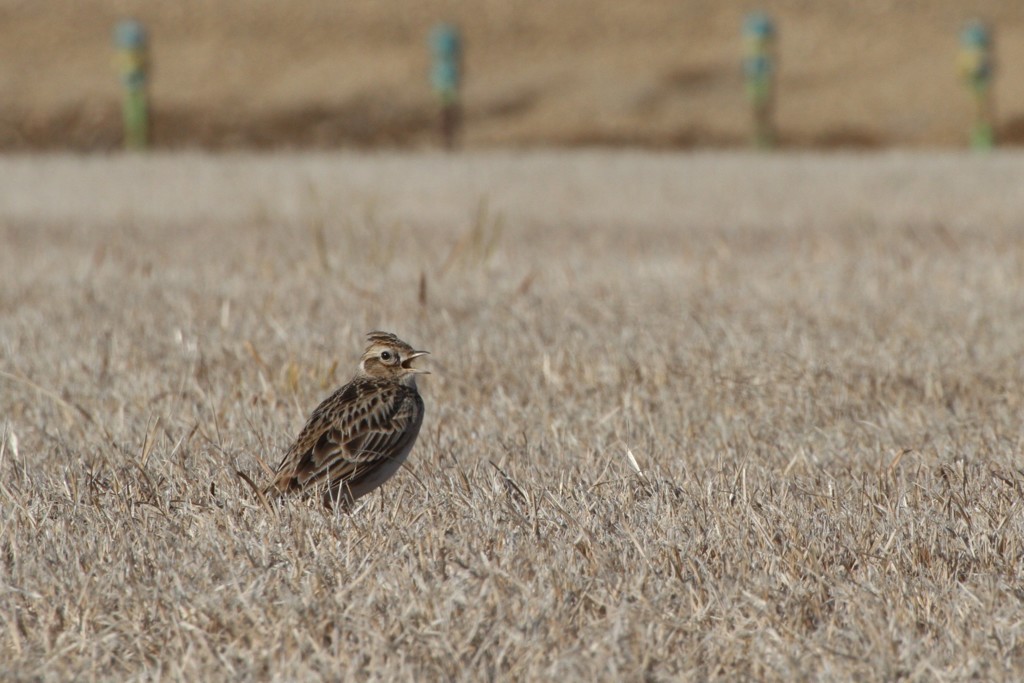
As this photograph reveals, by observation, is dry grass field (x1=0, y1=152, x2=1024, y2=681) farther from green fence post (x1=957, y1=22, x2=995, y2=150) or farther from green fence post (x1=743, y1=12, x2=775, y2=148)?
green fence post (x1=743, y1=12, x2=775, y2=148)

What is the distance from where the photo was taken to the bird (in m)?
3.24

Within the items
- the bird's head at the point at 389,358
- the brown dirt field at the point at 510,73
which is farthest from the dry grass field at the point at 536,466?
the brown dirt field at the point at 510,73

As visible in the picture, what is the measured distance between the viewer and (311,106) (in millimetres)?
25844

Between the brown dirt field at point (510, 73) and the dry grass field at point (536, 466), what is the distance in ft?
55.7

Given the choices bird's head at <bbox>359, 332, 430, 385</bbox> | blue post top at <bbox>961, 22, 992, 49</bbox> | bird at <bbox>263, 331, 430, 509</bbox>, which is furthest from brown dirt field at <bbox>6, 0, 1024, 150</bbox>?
bird at <bbox>263, 331, 430, 509</bbox>

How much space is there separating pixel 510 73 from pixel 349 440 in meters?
25.8

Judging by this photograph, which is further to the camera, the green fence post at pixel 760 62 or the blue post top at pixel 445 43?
the green fence post at pixel 760 62

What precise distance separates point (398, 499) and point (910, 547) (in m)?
1.04

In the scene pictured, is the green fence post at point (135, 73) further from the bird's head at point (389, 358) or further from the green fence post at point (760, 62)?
the bird's head at point (389, 358)

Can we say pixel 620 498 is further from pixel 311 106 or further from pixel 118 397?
pixel 311 106

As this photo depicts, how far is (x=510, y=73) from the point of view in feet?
93.6

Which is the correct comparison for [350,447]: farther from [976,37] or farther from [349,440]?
[976,37]

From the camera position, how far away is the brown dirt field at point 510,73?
24734 millimetres

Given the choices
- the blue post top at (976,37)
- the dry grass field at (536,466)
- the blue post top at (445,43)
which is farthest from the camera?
the blue post top at (445,43)
